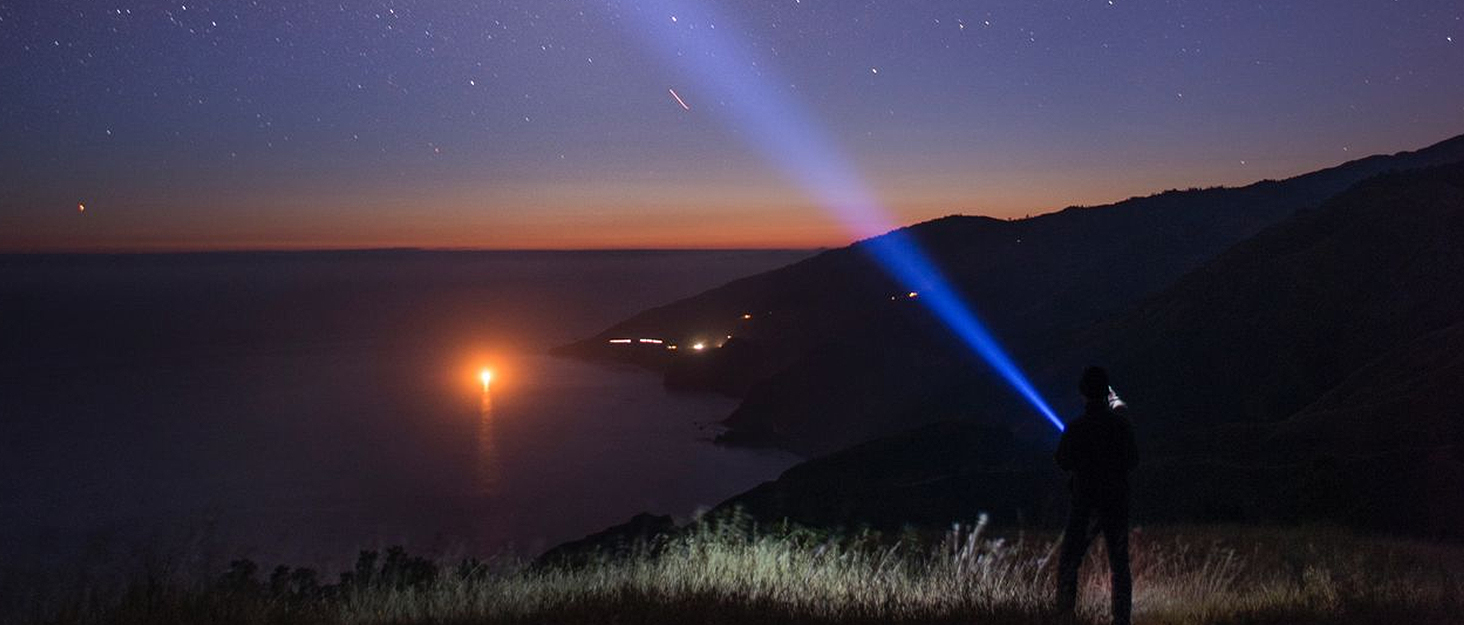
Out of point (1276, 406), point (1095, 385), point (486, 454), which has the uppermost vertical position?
point (1095, 385)

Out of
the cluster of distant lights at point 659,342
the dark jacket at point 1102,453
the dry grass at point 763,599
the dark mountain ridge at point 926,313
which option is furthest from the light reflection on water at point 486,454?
the dark jacket at point 1102,453

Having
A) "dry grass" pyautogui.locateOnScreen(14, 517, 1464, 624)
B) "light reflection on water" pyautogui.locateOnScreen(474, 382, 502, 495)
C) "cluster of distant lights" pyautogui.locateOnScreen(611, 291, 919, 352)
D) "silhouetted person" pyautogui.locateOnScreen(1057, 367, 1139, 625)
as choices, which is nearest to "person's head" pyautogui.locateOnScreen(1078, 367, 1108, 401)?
"silhouetted person" pyautogui.locateOnScreen(1057, 367, 1139, 625)

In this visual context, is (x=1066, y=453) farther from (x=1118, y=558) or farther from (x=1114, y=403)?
(x=1118, y=558)

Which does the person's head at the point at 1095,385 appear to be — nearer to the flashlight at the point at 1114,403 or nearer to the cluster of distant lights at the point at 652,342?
the flashlight at the point at 1114,403

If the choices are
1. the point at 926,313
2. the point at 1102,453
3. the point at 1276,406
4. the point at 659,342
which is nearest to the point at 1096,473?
the point at 1102,453

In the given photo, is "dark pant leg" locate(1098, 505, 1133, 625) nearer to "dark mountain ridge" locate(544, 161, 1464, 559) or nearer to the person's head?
the person's head

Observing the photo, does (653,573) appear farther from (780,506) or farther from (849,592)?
(780,506)
